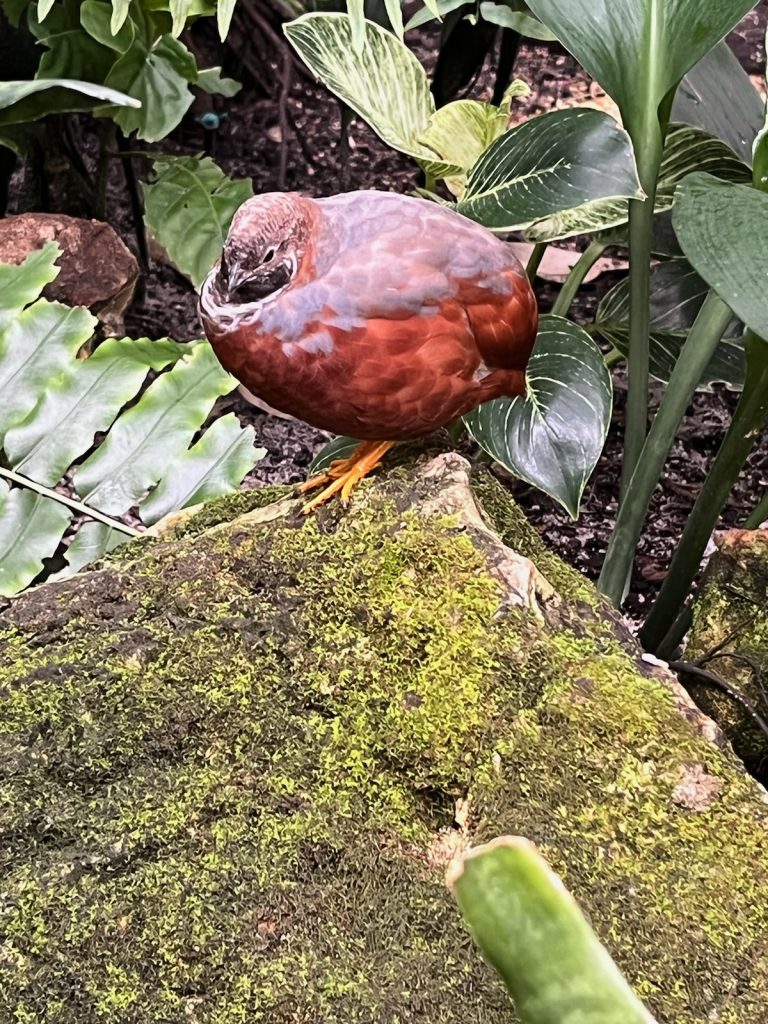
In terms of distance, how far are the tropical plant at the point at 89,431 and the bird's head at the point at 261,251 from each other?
0.53m

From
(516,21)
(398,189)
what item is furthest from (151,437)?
(398,189)

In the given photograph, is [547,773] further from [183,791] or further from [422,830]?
[183,791]

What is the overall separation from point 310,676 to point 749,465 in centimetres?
183

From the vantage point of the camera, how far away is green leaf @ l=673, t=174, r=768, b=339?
0.79 metres

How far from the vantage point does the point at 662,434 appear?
3.98ft

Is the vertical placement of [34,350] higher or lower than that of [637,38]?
lower

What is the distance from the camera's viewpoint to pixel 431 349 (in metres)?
0.87

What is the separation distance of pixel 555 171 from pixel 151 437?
712mm

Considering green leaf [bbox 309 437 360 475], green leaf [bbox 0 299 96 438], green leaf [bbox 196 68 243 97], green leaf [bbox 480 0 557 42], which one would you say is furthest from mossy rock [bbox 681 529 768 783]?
green leaf [bbox 196 68 243 97]

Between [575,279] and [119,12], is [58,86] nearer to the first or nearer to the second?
[119,12]

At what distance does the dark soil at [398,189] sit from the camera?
218 cm

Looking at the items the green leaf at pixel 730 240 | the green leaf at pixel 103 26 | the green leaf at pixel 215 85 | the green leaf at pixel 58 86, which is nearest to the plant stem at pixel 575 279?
the green leaf at pixel 730 240

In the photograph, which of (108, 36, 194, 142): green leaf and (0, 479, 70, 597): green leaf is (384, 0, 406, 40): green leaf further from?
(108, 36, 194, 142): green leaf

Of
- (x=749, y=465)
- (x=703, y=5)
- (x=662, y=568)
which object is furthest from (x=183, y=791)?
(x=749, y=465)
